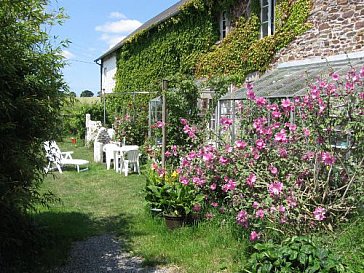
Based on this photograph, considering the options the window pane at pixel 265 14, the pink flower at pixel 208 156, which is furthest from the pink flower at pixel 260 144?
the window pane at pixel 265 14

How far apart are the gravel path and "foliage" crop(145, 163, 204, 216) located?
95 centimetres

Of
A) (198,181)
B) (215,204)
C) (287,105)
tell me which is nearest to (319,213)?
(287,105)

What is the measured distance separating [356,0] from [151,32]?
415 inches

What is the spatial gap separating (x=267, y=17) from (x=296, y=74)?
312 cm

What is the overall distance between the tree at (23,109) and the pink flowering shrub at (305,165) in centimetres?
236

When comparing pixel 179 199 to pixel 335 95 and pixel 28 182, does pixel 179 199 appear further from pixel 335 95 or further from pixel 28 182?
pixel 335 95

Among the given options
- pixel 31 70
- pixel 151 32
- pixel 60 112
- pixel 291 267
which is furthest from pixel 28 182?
pixel 151 32

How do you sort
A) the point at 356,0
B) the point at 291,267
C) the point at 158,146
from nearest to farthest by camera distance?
1. the point at 291,267
2. the point at 356,0
3. the point at 158,146

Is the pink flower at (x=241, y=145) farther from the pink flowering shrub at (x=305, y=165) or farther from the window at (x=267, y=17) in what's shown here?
the window at (x=267, y=17)

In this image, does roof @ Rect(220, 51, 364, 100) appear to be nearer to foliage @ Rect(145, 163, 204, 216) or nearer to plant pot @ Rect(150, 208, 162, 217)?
foliage @ Rect(145, 163, 204, 216)

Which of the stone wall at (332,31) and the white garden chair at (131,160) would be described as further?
the white garden chair at (131,160)

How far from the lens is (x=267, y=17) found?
464 inches

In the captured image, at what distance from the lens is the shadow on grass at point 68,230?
16.5 ft

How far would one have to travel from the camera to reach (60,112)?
5012 mm
